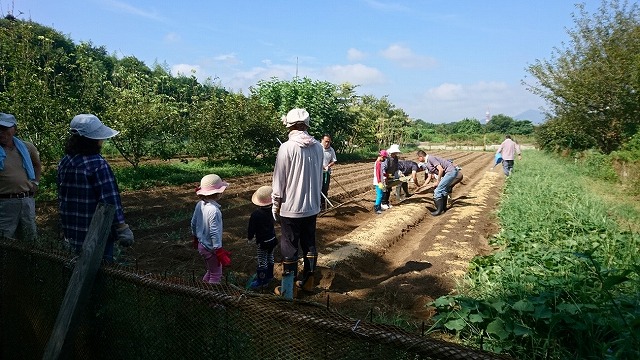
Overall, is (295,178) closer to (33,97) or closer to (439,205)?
(439,205)

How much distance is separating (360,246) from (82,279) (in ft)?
15.0

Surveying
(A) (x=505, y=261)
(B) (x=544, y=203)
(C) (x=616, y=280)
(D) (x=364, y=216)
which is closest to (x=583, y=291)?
(C) (x=616, y=280)

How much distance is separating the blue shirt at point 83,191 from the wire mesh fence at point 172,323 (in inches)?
16.1

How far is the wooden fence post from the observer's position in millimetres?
2178

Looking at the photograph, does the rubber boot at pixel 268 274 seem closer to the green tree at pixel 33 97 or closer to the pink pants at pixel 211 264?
the pink pants at pixel 211 264

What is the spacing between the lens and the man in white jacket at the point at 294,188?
3.90 meters

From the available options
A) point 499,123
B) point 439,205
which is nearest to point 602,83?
point 439,205

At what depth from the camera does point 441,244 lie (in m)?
6.84

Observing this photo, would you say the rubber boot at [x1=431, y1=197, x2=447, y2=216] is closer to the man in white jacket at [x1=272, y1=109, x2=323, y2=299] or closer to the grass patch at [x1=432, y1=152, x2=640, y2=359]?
the grass patch at [x1=432, y1=152, x2=640, y2=359]

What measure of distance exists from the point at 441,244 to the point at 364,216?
290 cm

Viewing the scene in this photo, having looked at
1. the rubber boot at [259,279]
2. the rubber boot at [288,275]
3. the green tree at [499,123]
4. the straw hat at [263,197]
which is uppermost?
the green tree at [499,123]

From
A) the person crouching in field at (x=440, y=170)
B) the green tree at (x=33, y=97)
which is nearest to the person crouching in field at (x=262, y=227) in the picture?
the person crouching in field at (x=440, y=170)

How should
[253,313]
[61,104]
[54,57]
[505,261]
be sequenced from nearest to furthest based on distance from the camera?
1. [253,313]
2. [505,261]
3. [61,104]
4. [54,57]

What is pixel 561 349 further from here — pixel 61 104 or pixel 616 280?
pixel 61 104
